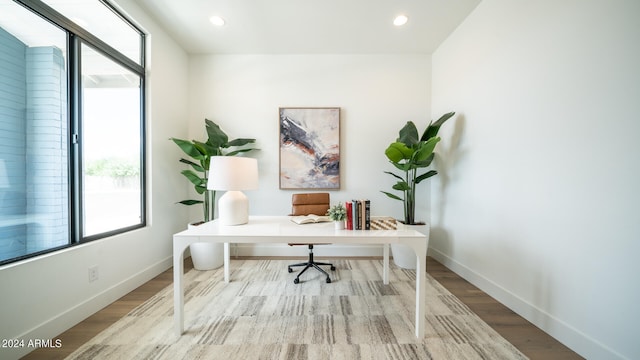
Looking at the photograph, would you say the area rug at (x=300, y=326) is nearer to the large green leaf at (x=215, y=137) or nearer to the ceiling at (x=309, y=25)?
the large green leaf at (x=215, y=137)

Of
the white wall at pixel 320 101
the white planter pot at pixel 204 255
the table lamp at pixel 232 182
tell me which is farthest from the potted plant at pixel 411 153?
the white planter pot at pixel 204 255

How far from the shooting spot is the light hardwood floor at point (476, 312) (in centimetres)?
147

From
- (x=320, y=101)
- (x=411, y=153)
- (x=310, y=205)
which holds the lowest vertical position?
(x=310, y=205)

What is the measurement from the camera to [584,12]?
147 centimetres

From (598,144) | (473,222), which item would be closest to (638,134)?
(598,144)

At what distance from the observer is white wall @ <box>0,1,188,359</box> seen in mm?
1434

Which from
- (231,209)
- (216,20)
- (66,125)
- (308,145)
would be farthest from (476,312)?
(216,20)

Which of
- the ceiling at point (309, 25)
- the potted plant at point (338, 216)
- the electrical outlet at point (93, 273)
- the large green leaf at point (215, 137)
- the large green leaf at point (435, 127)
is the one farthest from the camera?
the large green leaf at point (215, 137)

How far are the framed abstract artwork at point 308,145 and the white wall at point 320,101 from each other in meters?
0.11

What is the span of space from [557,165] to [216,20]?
11.4ft

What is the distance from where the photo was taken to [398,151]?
2572 millimetres

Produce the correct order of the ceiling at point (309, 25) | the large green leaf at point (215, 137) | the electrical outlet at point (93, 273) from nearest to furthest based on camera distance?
the electrical outlet at point (93, 273) → the ceiling at point (309, 25) → the large green leaf at point (215, 137)

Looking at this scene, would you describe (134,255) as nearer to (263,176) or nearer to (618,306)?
(263,176)

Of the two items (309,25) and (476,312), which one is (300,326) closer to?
(476,312)
